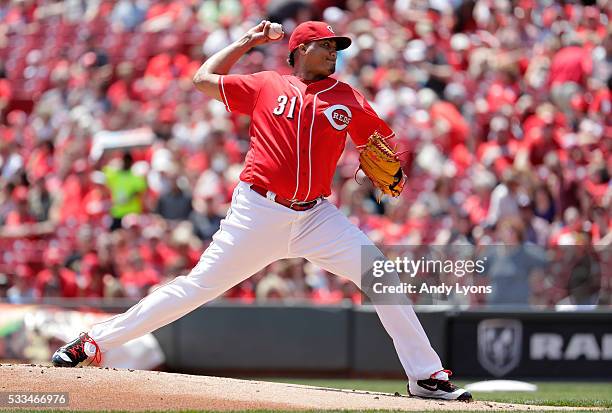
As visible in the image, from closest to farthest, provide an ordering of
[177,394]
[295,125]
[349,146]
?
[177,394] → [295,125] → [349,146]

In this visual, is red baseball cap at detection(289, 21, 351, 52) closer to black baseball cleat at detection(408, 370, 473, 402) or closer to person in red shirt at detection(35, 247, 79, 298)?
black baseball cleat at detection(408, 370, 473, 402)

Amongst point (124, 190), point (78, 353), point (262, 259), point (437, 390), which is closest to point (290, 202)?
point (262, 259)

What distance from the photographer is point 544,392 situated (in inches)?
367

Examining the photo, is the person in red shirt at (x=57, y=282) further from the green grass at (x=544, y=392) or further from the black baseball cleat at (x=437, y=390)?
the black baseball cleat at (x=437, y=390)

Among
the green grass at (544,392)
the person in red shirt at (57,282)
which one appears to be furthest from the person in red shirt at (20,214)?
the green grass at (544,392)

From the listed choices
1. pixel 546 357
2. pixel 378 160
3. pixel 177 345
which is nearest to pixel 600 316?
pixel 546 357

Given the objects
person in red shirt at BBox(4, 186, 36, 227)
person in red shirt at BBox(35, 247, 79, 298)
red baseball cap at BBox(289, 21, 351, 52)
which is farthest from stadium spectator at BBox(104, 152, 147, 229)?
red baseball cap at BBox(289, 21, 351, 52)

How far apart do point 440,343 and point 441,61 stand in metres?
4.32

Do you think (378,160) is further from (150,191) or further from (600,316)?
(150,191)

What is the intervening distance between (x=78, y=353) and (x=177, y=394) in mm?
750

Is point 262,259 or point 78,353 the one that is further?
point 78,353

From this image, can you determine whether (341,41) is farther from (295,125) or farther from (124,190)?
(124,190)

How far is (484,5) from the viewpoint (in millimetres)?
15062

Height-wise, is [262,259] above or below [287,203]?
below
